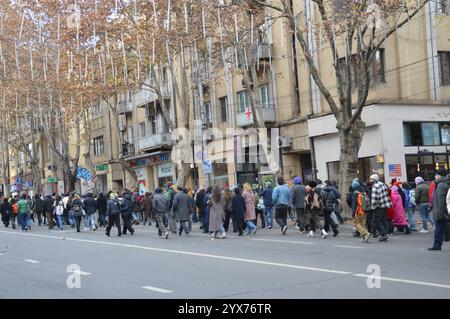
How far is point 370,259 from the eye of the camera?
12.2m

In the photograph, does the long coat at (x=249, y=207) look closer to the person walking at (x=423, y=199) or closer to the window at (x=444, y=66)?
the person walking at (x=423, y=199)

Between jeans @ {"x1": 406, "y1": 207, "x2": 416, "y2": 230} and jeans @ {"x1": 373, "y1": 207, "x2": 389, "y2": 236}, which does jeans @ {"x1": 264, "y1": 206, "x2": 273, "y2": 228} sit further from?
jeans @ {"x1": 373, "y1": 207, "x2": 389, "y2": 236}

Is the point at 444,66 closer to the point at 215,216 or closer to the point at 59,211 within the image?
the point at 215,216

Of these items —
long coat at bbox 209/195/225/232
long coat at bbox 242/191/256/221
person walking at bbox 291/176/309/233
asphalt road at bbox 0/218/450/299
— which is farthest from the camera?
long coat at bbox 242/191/256/221

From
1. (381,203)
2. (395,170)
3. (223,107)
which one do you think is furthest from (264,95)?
(381,203)

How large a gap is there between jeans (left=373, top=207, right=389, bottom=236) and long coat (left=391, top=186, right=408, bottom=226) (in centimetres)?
138

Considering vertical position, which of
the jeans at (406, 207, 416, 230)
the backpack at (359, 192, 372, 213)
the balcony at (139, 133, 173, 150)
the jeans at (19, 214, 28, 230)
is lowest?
the jeans at (406, 207, 416, 230)

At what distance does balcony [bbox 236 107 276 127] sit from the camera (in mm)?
31562

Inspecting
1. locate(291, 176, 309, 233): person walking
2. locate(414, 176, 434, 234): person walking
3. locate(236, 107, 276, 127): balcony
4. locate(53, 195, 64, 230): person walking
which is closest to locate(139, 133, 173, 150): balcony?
locate(236, 107, 276, 127): balcony

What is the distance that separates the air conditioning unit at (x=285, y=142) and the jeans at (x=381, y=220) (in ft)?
51.0

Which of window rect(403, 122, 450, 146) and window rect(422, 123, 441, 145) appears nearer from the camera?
window rect(403, 122, 450, 146)

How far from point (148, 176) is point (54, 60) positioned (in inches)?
553

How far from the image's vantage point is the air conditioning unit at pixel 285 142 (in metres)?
Answer: 31.0

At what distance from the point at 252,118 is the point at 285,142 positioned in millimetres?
2039
